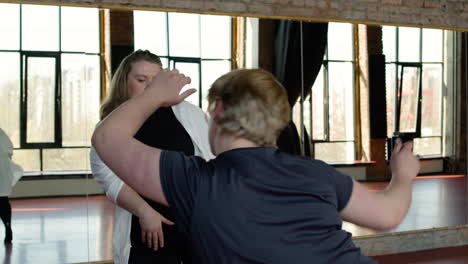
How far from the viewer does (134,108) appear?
118cm

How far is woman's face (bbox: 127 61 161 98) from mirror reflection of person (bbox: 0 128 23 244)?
202 centimetres

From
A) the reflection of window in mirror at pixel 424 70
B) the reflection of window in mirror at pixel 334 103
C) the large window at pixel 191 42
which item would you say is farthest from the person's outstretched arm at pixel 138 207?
the reflection of window in mirror at pixel 424 70

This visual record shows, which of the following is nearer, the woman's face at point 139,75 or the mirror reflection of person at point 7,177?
the woman's face at point 139,75

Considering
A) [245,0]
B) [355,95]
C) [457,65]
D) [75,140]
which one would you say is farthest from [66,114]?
[457,65]

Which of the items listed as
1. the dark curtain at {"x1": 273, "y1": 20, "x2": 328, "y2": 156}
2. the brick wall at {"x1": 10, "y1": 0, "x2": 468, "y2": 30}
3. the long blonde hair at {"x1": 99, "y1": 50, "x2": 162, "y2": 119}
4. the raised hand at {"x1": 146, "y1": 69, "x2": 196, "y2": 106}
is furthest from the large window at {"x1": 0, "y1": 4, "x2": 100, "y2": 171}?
the raised hand at {"x1": 146, "y1": 69, "x2": 196, "y2": 106}

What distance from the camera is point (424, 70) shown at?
5711mm

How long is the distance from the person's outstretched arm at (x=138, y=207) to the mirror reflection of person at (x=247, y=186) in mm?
921

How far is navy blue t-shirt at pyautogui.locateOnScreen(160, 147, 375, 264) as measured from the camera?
1.12 meters

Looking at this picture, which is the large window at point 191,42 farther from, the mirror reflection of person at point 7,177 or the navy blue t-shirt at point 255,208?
the navy blue t-shirt at point 255,208

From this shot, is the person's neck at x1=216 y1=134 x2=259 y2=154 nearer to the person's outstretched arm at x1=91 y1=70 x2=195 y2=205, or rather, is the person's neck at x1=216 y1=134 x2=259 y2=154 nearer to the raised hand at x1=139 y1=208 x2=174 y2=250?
the person's outstretched arm at x1=91 y1=70 x2=195 y2=205

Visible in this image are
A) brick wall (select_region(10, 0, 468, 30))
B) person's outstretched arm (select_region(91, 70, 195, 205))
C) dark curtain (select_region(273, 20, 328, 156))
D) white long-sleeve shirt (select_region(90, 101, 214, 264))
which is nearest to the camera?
person's outstretched arm (select_region(91, 70, 195, 205))

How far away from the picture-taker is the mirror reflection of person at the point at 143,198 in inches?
83.9

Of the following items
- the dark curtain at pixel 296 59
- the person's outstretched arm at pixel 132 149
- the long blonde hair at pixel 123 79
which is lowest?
the person's outstretched arm at pixel 132 149

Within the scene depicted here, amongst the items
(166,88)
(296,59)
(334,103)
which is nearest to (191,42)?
(296,59)
